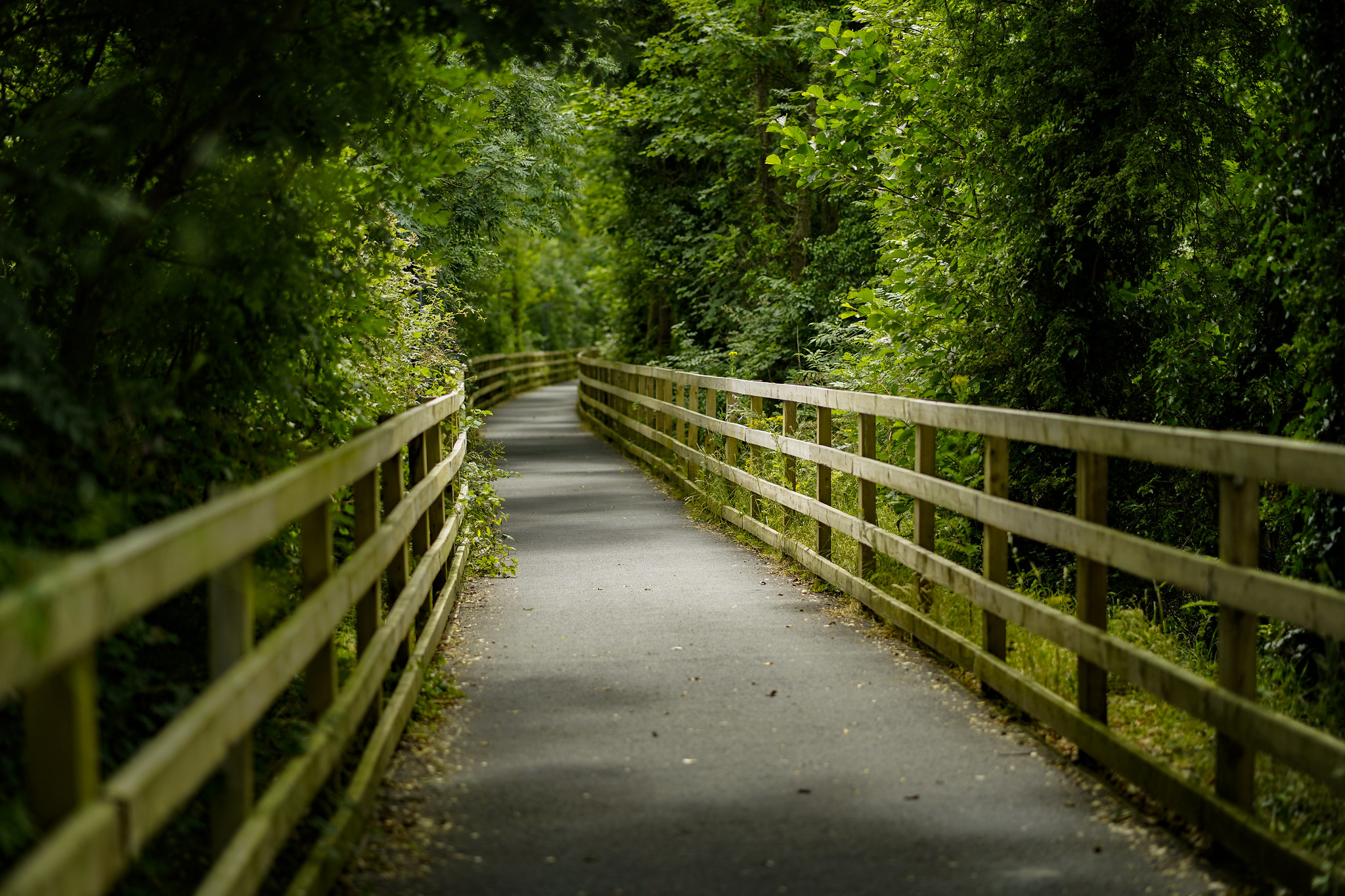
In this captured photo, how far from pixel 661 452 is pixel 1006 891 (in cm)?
1350

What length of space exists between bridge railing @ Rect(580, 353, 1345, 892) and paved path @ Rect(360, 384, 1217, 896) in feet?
0.66

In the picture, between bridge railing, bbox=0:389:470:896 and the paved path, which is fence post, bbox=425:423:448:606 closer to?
the paved path

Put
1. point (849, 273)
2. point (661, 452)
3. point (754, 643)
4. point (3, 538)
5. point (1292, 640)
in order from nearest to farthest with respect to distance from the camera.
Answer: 1. point (3, 538)
2. point (1292, 640)
3. point (754, 643)
4. point (661, 452)
5. point (849, 273)

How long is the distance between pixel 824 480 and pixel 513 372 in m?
33.9

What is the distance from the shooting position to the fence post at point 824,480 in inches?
344

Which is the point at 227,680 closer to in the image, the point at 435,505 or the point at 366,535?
the point at 366,535

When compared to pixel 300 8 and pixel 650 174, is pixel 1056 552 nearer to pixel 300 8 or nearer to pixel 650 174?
pixel 300 8

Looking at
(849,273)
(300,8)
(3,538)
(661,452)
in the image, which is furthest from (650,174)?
(3,538)

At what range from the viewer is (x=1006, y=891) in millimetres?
3807

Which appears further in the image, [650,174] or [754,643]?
[650,174]

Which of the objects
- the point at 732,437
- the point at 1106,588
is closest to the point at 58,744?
the point at 1106,588

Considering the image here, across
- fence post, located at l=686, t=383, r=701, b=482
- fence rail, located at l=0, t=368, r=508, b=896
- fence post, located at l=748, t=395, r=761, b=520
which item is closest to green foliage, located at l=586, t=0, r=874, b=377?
fence post, located at l=686, t=383, r=701, b=482

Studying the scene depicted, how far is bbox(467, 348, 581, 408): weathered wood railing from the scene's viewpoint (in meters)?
33.6

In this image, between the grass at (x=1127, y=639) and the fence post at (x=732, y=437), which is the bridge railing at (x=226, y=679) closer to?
the grass at (x=1127, y=639)
